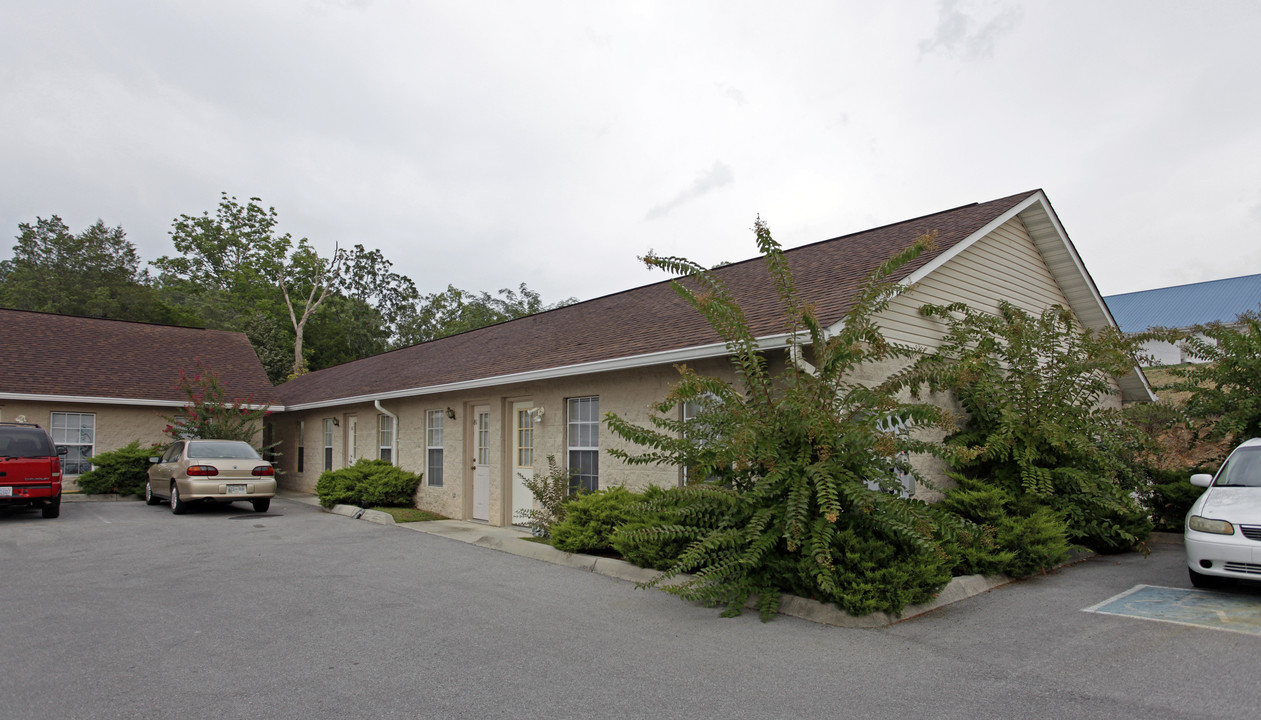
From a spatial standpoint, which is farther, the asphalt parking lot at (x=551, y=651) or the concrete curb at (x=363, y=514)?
the concrete curb at (x=363, y=514)

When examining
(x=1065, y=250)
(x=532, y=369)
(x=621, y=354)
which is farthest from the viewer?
(x=1065, y=250)

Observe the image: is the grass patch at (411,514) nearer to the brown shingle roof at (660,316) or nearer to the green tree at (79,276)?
the brown shingle roof at (660,316)

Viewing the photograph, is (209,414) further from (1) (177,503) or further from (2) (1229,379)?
(2) (1229,379)

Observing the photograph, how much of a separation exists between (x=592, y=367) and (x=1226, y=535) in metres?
7.37

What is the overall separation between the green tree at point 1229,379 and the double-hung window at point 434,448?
13077 mm

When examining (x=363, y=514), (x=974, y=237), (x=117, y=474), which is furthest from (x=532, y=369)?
(x=117, y=474)

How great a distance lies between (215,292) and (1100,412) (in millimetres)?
46624

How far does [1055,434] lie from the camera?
8672 mm

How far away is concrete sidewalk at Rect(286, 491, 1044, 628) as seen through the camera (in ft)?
21.1

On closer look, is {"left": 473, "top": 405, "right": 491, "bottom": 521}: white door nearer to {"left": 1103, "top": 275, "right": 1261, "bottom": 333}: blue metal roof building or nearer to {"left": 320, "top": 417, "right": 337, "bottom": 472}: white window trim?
{"left": 320, "top": 417, "right": 337, "bottom": 472}: white window trim

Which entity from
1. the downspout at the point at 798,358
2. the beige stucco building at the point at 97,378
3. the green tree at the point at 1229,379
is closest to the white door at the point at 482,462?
the downspout at the point at 798,358

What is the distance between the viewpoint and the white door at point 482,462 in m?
13.6

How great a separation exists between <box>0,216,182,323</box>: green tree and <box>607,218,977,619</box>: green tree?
144 feet

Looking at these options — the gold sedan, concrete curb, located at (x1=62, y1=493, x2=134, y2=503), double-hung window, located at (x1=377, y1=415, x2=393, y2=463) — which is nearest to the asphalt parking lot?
the gold sedan
